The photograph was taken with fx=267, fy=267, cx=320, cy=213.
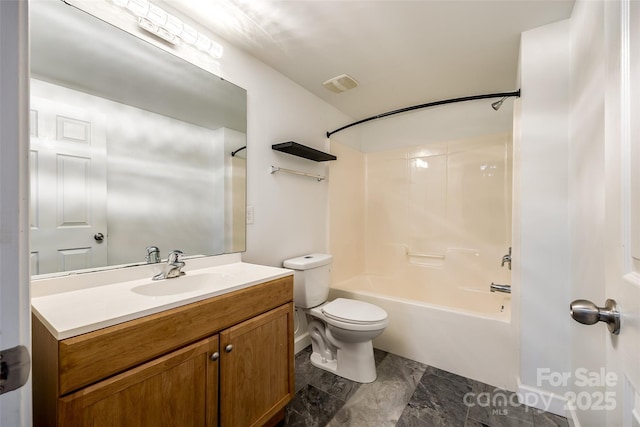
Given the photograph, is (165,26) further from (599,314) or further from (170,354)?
(599,314)

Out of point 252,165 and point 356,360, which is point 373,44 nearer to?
point 252,165

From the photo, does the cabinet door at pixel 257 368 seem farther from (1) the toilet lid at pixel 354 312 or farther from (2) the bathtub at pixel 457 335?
(2) the bathtub at pixel 457 335

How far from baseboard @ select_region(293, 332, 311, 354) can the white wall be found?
1.48 m

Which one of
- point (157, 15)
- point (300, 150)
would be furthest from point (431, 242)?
point (157, 15)

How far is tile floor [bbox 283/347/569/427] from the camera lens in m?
1.47

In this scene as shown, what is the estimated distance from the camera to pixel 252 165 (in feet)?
6.01

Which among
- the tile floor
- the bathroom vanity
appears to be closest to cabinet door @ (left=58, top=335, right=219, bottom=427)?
the bathroom vanity

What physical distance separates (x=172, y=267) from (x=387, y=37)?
5.93 ft

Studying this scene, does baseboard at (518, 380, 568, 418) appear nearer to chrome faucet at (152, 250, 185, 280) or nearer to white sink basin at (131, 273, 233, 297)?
white sink basin at (131, 273, 233, 297)

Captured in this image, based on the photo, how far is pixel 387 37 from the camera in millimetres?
1646

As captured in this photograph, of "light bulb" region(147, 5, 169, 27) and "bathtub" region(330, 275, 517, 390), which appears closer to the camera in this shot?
"light bulb" region(147, 5, 169, 27)

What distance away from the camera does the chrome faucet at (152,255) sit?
1.32m

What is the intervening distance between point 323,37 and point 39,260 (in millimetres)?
1783

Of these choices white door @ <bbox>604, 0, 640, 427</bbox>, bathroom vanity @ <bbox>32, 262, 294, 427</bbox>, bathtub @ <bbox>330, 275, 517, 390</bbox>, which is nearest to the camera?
white door @ <bbox>604, 0, 640, 427</bbox>
